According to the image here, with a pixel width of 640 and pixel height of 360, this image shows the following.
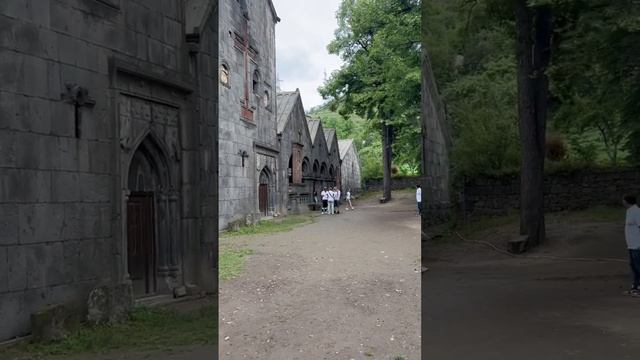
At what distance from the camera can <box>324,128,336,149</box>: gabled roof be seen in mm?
4145

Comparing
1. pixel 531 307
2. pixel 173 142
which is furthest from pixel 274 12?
pixel 531 307

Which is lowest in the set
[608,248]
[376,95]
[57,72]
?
[608,248]

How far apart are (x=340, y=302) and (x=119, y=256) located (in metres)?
3.06

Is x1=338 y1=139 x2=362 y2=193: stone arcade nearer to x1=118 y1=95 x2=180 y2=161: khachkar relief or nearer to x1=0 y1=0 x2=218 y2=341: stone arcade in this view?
x1=0 y1=0 x2=218 y2=341: stone arcade

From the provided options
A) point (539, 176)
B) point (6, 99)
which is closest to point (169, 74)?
point (6, 99)

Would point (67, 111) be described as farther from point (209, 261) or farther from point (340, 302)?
point (340, 302)

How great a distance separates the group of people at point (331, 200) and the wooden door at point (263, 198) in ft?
1.22

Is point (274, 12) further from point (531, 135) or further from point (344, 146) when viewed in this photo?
point (531, 135)

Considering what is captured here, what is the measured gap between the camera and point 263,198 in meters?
3.76

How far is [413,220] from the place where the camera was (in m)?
3.50

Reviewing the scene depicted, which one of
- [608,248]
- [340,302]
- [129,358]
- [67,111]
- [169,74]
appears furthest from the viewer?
[608,248]

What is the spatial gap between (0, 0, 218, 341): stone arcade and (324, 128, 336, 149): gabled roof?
119 cm

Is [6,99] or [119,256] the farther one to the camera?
[119,256]

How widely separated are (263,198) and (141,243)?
2890mm
